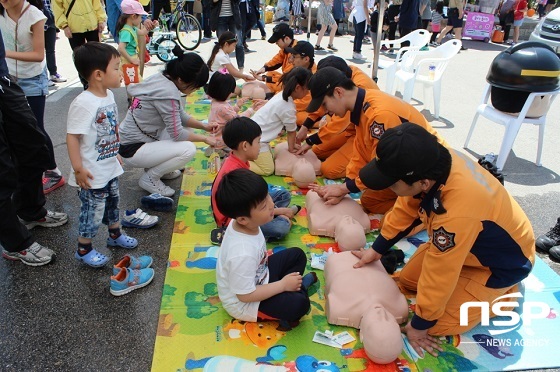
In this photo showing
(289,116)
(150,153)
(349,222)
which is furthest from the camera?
(289,116)

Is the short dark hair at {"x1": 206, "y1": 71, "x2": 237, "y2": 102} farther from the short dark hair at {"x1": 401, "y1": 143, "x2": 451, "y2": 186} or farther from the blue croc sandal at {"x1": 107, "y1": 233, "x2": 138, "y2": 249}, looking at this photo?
the short dark hair at {"x1": 401, "y1": 143, "x2": 451, "y2": 186}

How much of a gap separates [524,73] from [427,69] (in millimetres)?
2063

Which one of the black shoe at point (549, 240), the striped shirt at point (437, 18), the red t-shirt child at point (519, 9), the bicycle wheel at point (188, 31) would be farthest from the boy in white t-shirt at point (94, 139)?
the red t-shirt child at point (519, 9)

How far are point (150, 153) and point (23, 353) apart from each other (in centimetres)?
169

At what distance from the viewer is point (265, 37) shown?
37.4 feet

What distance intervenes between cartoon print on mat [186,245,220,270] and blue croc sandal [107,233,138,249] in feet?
1.27

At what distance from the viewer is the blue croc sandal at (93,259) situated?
2.62 m

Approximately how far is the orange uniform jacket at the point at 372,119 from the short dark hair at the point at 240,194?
3.13ft

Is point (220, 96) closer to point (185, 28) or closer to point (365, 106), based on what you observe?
point (365, 106)

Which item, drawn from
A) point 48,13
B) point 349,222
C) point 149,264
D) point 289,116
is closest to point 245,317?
point 149,264

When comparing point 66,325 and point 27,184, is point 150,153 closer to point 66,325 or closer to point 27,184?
point 27,184

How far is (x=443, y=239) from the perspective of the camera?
1.90 metres

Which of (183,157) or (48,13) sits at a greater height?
(48,13)

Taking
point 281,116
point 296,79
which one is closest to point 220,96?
point 281,116
